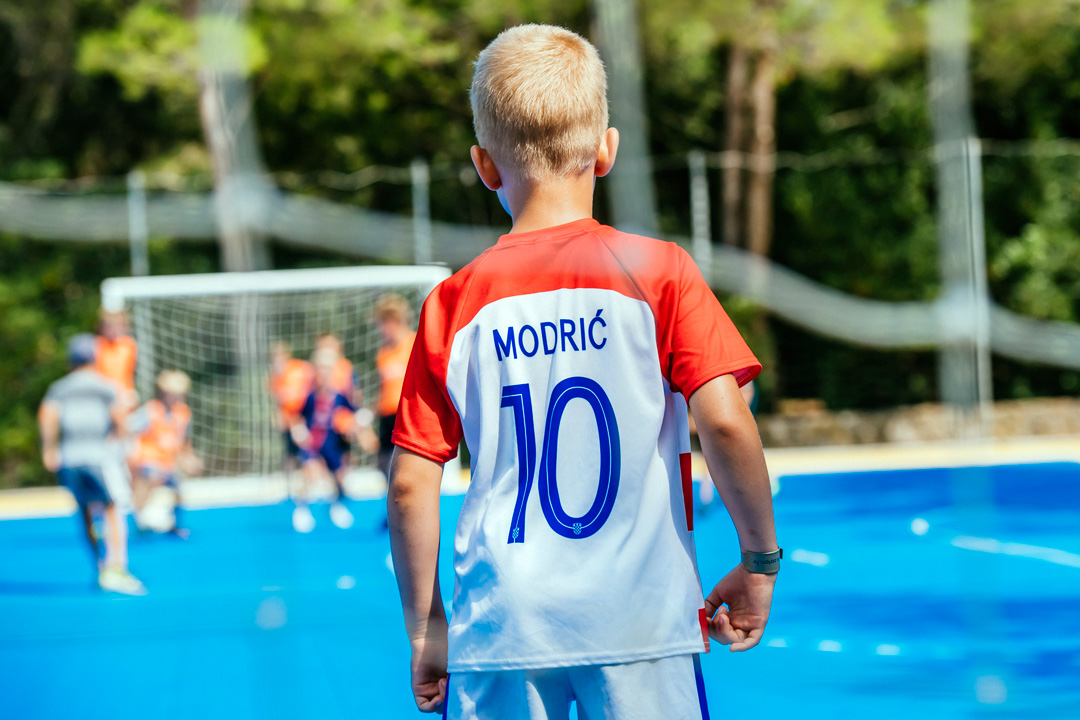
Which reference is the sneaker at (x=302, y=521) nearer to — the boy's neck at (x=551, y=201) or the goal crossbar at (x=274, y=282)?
the goal crossbar at (x=274, y=282)

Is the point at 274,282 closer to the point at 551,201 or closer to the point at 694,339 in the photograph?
the point at 551,201

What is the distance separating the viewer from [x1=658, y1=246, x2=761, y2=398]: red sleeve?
1.13 meters

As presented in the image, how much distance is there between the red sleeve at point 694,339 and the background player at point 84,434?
455 centimetres

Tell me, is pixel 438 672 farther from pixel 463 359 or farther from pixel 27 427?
pixel 27 427

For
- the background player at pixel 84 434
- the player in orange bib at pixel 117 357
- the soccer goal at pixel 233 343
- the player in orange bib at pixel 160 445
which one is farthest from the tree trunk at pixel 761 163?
the background player at pixel 84 434

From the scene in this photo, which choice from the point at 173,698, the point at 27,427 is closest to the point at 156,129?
the point at 27,427

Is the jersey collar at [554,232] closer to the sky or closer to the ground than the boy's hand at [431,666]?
closer to the sky

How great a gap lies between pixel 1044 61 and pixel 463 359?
33.2 feet

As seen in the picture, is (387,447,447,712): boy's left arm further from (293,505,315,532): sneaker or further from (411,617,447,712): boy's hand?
(293,505,315,532): sneaker

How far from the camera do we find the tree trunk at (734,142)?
11094 mm

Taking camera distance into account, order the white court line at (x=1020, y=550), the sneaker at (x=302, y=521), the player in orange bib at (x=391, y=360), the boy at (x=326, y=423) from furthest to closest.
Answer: the sneaker at (x=302, y=521), the boy at (x=326, y=423), the player in orange bib at (x=391, y=360), the white court line at (x=1020, y=550)

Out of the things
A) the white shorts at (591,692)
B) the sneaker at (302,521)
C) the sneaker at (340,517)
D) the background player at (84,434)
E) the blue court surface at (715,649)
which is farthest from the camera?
the sneaker at (340,517)

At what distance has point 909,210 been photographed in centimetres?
1084

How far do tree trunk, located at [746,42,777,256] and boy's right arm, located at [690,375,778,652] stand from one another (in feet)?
33.3
